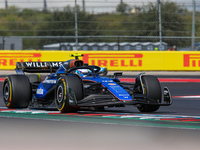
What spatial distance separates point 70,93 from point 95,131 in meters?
2.17

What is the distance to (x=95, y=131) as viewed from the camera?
7.67 metres

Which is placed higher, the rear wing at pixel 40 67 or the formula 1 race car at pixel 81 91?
the rear wing at pixel 40 67

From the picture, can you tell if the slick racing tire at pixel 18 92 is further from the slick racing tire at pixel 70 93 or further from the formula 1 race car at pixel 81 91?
the slick racing tire at pixel 70 93

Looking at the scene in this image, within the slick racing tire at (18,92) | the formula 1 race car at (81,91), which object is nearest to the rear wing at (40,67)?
the formula 1 race car at (81,91)

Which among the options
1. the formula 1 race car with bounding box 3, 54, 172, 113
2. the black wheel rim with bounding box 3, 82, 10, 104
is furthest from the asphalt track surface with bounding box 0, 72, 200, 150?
the black wheel rim with bounding box 3, 82, 10, 104

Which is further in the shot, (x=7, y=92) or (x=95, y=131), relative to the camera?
(x=7, y=92)

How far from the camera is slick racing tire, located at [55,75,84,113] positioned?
9.72 meters

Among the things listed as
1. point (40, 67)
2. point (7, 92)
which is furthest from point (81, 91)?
point (40, 67)

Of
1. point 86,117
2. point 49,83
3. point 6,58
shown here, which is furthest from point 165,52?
point 86,117

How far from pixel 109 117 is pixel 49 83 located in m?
2.31

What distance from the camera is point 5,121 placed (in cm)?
898

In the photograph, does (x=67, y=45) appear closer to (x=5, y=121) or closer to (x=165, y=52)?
(x=165, y=52)

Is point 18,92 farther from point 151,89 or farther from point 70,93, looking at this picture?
point 151,89

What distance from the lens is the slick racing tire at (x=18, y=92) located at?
11.1 m
